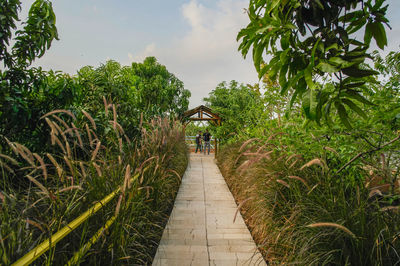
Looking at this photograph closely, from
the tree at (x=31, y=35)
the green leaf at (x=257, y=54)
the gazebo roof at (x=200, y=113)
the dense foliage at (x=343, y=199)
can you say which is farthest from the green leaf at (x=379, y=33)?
the gazebo roof at (x=200, y=113)

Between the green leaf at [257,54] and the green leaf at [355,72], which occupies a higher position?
the green leaf at [257,54]

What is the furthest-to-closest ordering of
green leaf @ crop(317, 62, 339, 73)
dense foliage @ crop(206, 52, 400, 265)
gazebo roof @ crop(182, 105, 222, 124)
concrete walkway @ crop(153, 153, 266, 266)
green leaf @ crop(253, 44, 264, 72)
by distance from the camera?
gazebo roof @ crop(182, 105, 222, 124)
concrete walkway @ crop(153, 153, 266, 266)
dense foliage @ crop(206, 52, 400, 265)
green leaf @ crop(253, 44, 264, 72)
green leaf @ crop(317, 62, 339, 73)

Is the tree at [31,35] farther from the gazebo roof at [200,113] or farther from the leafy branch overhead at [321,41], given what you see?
the gazebo roof at [200,113]

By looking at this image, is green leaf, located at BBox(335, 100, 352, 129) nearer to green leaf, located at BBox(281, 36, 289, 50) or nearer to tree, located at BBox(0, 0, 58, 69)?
green leaf, located at BBox(281, 36, 289, 50)

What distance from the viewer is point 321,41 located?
0.99m

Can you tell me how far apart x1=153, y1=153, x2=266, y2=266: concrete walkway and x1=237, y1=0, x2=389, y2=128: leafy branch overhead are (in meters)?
1.46

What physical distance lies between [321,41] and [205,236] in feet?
8.69

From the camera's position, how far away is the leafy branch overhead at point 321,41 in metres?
0.91

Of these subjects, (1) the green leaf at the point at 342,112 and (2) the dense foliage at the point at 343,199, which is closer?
(1) the green leaf at the point at 342,112

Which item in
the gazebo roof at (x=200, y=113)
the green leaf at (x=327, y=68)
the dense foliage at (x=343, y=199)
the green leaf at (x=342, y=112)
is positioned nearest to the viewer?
the green leaf at (x=327, y=68)

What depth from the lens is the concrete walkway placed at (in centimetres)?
234

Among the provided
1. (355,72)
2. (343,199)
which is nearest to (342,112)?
(355,72)

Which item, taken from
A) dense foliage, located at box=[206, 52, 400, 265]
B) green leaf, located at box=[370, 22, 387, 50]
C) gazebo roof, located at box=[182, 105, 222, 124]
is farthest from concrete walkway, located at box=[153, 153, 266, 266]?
gazebo roof, located at box=[182, 105, 222, 124]

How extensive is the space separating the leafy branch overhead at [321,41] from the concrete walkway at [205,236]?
146 centimetres
